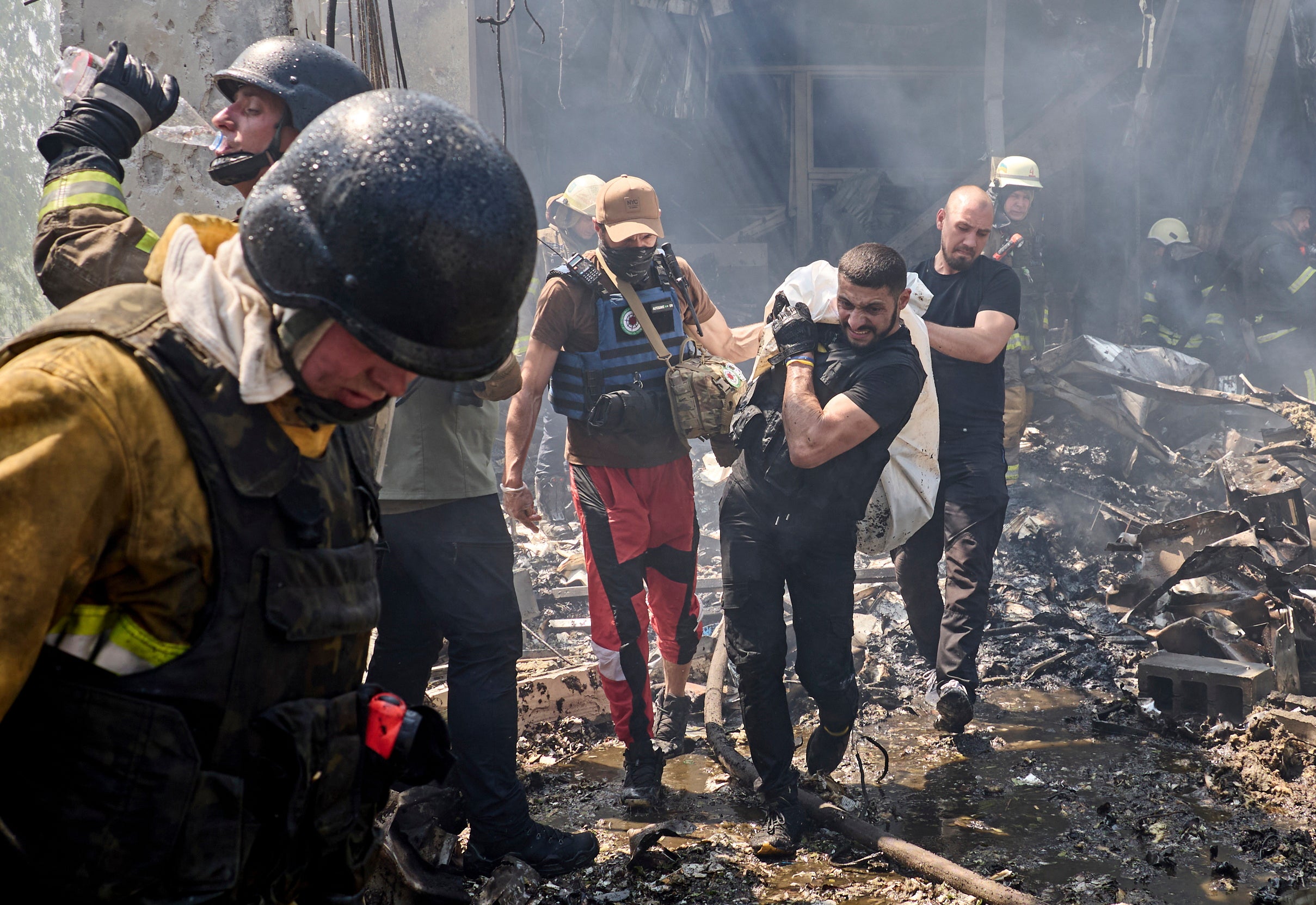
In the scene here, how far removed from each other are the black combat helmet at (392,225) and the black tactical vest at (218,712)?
184mm

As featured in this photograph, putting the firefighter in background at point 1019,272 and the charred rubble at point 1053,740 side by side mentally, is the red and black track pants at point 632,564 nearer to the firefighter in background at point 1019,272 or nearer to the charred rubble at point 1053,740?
the charred rubble at point 1053,740

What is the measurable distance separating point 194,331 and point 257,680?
1.57 feet

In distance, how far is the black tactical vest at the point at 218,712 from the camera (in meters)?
1.11

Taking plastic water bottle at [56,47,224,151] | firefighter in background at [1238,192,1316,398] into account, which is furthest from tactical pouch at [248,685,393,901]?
firefighter in background at [1238,192,1316,398]

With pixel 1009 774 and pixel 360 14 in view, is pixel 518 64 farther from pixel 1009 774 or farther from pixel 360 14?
pixel 1009 774

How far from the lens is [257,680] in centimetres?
125

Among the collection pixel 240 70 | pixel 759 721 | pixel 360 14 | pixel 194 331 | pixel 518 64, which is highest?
pixel 518 64

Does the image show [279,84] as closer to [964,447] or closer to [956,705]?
[964,447]

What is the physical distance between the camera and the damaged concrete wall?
120 inches

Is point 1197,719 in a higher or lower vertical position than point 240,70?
lower

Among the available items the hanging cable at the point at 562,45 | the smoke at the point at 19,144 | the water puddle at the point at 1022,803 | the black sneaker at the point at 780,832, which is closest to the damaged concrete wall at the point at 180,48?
the water puddle at the point at 1022,803

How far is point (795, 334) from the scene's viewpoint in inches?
133

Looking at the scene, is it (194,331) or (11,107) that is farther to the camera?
(11,107)

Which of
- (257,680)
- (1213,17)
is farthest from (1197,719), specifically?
(1213,17)
